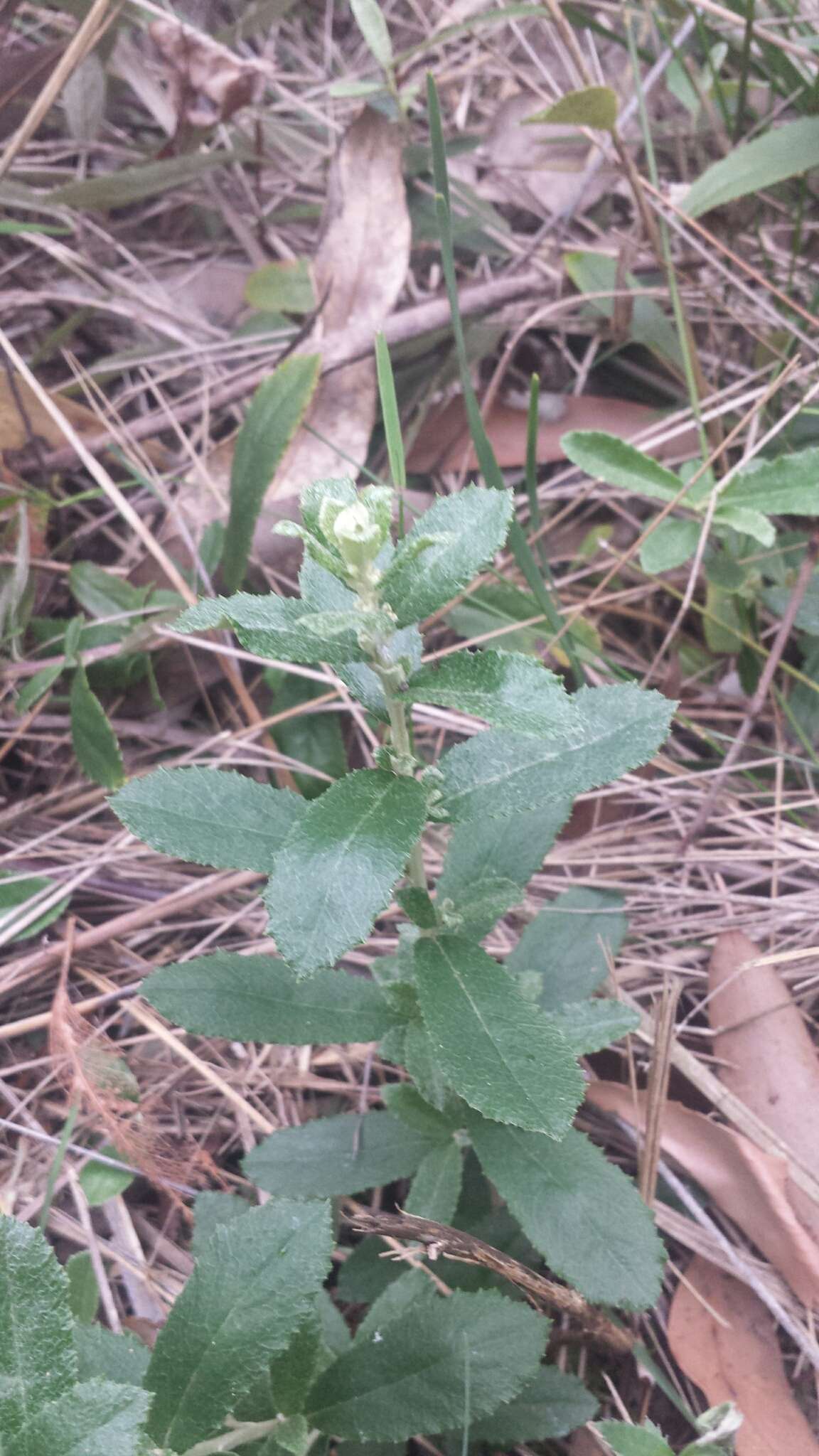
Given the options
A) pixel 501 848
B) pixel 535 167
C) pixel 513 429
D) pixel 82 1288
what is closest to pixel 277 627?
pixel 501 848

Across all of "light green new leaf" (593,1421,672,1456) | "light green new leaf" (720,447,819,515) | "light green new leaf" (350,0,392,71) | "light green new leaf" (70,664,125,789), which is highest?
"light green new leaf" (350,0,392,71)

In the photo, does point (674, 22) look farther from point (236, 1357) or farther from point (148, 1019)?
point (236, 1357)

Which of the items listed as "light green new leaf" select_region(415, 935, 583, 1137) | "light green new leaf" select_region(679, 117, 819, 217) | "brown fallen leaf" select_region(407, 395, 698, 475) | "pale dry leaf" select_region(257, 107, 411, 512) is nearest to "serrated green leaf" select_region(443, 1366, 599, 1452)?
"light green new leaf" select_region(415, 935, 583, 1137)

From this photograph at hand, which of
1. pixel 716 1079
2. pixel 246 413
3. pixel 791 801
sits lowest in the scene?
pixel 716 1079

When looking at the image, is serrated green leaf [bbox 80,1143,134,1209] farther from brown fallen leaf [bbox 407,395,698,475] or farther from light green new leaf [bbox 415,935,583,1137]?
brown fallen leaf [bbox 407,395,698,475]

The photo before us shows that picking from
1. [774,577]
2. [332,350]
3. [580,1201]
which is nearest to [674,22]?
[332,350]

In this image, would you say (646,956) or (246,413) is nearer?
(646,956)

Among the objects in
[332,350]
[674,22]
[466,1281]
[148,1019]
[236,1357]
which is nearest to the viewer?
[236,1357]
